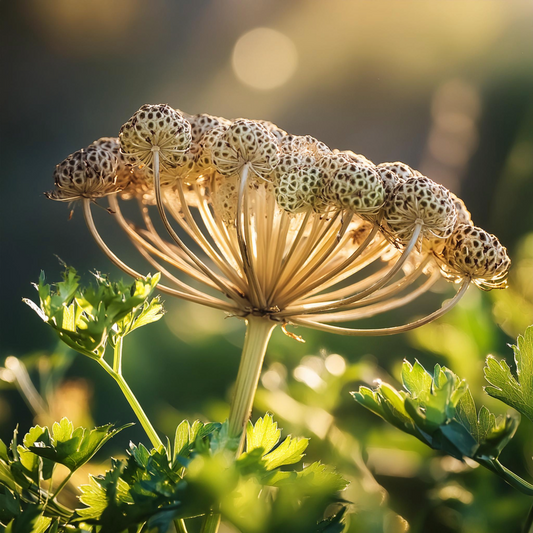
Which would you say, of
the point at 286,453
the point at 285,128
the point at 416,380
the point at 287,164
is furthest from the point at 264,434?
the point at 285,128

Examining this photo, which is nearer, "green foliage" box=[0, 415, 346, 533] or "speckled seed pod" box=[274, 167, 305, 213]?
"green foliage" box=[0, 415, 346, 533]

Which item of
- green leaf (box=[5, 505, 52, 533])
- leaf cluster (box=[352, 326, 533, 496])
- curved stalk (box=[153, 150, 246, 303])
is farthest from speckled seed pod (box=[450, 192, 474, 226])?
green leaf (box=[5, 505, 52, 533])

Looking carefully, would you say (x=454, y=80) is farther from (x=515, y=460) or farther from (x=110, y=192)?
(x=110, y=192)

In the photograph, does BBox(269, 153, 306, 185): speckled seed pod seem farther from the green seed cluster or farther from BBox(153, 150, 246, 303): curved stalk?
BBox(153, 150, 246, 303): curved stalk

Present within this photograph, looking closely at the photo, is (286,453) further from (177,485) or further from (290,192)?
(290,192)

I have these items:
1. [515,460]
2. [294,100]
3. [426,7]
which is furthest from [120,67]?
Result: [515,460]
